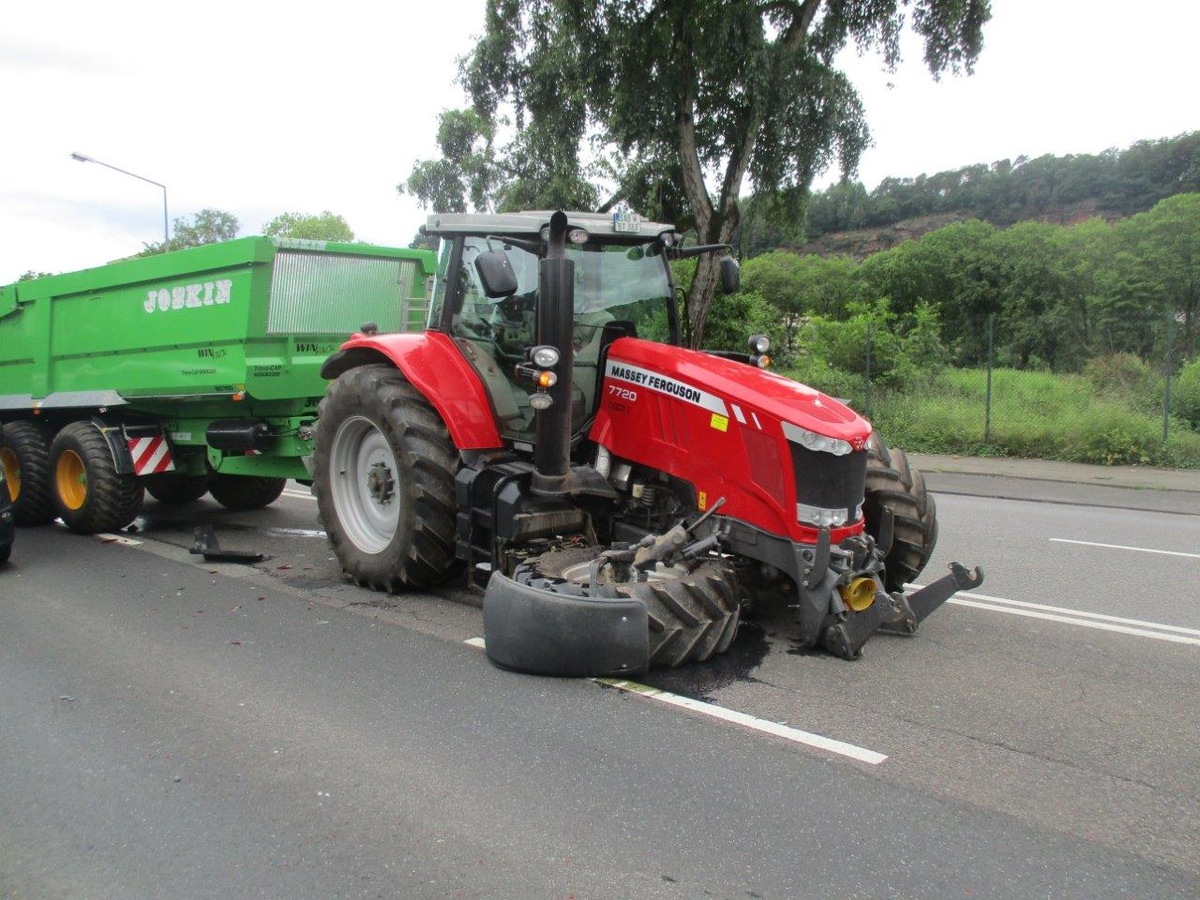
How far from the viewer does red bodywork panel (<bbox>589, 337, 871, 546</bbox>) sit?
4.86 metres

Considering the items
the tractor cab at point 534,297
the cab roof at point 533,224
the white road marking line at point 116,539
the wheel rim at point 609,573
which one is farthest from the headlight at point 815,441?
the white road marking line at point 116,539

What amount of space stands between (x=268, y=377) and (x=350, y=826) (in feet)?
17.0

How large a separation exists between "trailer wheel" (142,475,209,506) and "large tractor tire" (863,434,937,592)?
7066 mm

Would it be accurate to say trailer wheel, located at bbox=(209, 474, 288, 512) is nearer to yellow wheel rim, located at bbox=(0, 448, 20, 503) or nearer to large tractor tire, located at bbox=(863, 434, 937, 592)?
yellow wheel rim, located at bbox=(0, 448, 20, 503)

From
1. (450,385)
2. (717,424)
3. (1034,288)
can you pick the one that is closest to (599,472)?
(717,424)

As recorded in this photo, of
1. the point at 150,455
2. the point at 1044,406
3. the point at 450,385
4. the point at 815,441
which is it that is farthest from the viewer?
the point at 1044,406

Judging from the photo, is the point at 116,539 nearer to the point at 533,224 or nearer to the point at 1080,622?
the point at 533,224

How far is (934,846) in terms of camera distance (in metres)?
3.09

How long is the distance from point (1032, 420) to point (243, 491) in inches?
514

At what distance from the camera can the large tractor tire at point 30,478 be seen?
8922 mm

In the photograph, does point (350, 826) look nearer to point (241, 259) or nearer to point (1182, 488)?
point (241, 259)

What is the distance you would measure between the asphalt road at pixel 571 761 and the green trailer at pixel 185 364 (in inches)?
91.4

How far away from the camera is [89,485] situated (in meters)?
8.34

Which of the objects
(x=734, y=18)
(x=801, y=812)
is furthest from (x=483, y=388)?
(x=734, y=18)
